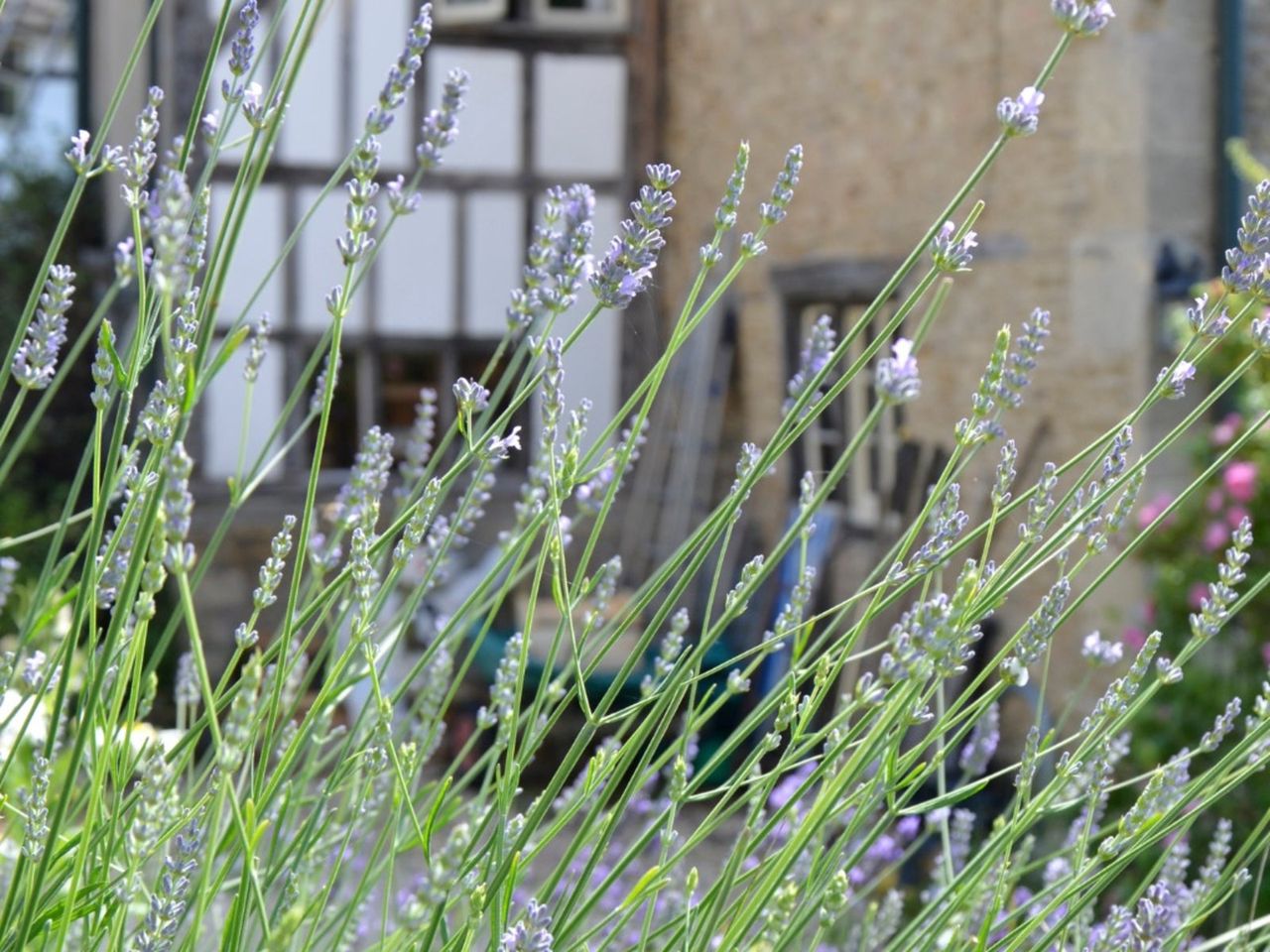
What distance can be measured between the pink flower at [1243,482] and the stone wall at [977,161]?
0.81m

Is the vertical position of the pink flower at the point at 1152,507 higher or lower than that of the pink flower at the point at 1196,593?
higher

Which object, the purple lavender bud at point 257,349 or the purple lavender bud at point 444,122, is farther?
the purple lavender bud at point 257,349

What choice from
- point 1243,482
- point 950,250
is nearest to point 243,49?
point 950,250

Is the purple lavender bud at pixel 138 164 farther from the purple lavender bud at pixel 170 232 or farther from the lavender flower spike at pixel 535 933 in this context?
the lavender flower spike at pixel 535 933

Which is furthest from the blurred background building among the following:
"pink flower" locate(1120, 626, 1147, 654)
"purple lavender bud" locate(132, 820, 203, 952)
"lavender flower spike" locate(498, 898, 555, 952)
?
"lavender flower spike" locate(498, 898, 555, 952)

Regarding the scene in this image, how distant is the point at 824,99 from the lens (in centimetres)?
705

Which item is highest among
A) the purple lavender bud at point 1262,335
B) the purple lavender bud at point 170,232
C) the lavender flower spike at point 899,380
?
the purple lavender bud at point 170,232

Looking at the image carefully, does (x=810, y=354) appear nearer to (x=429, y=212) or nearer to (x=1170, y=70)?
(x=1170, y=70)

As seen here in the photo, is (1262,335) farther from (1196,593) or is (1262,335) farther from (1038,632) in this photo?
(1196,593)

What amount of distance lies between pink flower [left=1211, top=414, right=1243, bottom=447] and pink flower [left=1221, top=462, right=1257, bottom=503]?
9 centimetres

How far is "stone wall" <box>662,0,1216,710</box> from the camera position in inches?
214

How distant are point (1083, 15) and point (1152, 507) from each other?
419 centimetres

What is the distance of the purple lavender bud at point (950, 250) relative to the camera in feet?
3.45

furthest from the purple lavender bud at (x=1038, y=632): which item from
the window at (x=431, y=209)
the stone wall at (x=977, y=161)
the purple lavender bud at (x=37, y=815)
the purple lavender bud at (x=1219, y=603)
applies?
the window at (x=431, y=209)
